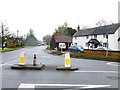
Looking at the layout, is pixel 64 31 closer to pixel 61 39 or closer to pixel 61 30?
pixel 61 30

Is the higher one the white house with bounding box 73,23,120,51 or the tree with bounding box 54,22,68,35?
the tree with bounding box 54,22,68,35

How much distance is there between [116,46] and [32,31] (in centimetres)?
9483

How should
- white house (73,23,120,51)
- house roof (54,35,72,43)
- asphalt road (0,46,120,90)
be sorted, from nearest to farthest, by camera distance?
asphalt road (0,46,120,90), white house (73,23,120,51), house roof (54,35,72,43)

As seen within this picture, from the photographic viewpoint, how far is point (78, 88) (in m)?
6.75

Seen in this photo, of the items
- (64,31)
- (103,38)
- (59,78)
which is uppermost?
(64,31)

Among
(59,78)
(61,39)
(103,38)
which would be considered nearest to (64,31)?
(61,39)

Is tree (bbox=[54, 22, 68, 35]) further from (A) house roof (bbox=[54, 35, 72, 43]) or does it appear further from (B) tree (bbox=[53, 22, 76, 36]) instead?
(A) house roof (bbox=[54, 35, 72, 43])

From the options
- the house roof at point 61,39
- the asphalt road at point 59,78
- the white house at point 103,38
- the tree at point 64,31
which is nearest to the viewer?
the asphalt road at point 59,78

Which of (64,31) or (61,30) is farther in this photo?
(61,30)

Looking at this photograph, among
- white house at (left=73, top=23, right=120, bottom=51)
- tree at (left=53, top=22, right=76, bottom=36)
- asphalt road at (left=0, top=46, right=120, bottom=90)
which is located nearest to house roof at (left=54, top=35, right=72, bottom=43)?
white house at (left=73, top=23, right=120, bottom=51)

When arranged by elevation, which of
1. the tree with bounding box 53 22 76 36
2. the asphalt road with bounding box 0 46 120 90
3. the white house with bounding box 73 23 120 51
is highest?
the tree with bounding box 53 22 76 36

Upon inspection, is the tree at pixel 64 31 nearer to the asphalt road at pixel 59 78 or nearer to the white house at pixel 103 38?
the white house at pixel 103 38

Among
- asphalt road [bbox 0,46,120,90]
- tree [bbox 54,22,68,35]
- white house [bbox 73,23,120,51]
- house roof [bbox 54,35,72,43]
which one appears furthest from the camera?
tree [bbox 54,22,68,35]

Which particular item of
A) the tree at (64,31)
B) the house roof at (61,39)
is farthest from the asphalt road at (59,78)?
the tree at (64,31)
